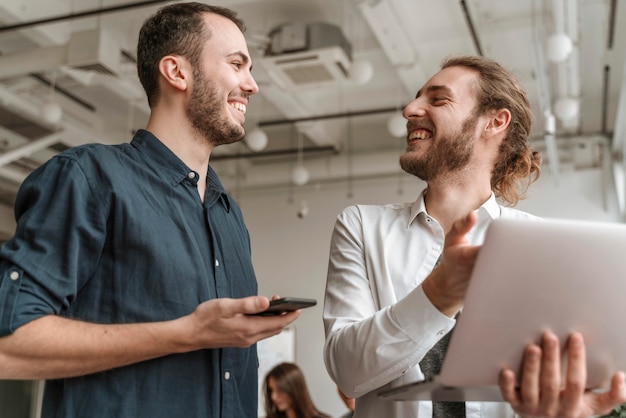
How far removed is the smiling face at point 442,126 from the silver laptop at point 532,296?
2.66 ft

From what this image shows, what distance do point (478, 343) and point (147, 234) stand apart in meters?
0.77

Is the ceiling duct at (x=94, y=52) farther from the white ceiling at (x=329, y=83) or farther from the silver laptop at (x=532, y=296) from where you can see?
the silver laptop at (x=532, y=296)

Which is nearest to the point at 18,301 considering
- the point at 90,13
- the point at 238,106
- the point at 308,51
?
the point at 238,106

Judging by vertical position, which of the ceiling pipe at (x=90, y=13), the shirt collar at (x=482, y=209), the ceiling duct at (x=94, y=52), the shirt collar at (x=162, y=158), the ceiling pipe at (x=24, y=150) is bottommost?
the shirt collar at (x=482, y=209)

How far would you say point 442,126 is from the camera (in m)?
1.90

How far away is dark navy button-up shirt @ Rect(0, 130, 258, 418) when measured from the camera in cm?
141

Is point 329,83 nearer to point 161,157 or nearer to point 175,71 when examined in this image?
point 175,71

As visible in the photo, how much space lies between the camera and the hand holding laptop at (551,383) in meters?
1.10

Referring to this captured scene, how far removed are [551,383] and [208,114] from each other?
1.09 metres

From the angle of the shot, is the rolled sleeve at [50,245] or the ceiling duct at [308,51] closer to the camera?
the rolled sleeve at [50,245]

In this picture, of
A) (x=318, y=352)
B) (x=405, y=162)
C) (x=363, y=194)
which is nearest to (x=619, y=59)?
(x=363, y=194)

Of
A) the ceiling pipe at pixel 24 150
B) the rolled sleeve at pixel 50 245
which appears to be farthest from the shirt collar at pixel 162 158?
the ceiling pipe at pixel 24 150

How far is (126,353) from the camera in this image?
1.39 meters

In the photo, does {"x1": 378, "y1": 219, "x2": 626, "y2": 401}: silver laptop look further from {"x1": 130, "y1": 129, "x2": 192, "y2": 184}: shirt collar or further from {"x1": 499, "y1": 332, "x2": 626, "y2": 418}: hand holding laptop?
{"x1": 130, "y1": 129, "x2": 192, "y2": 184}: shirt collar
